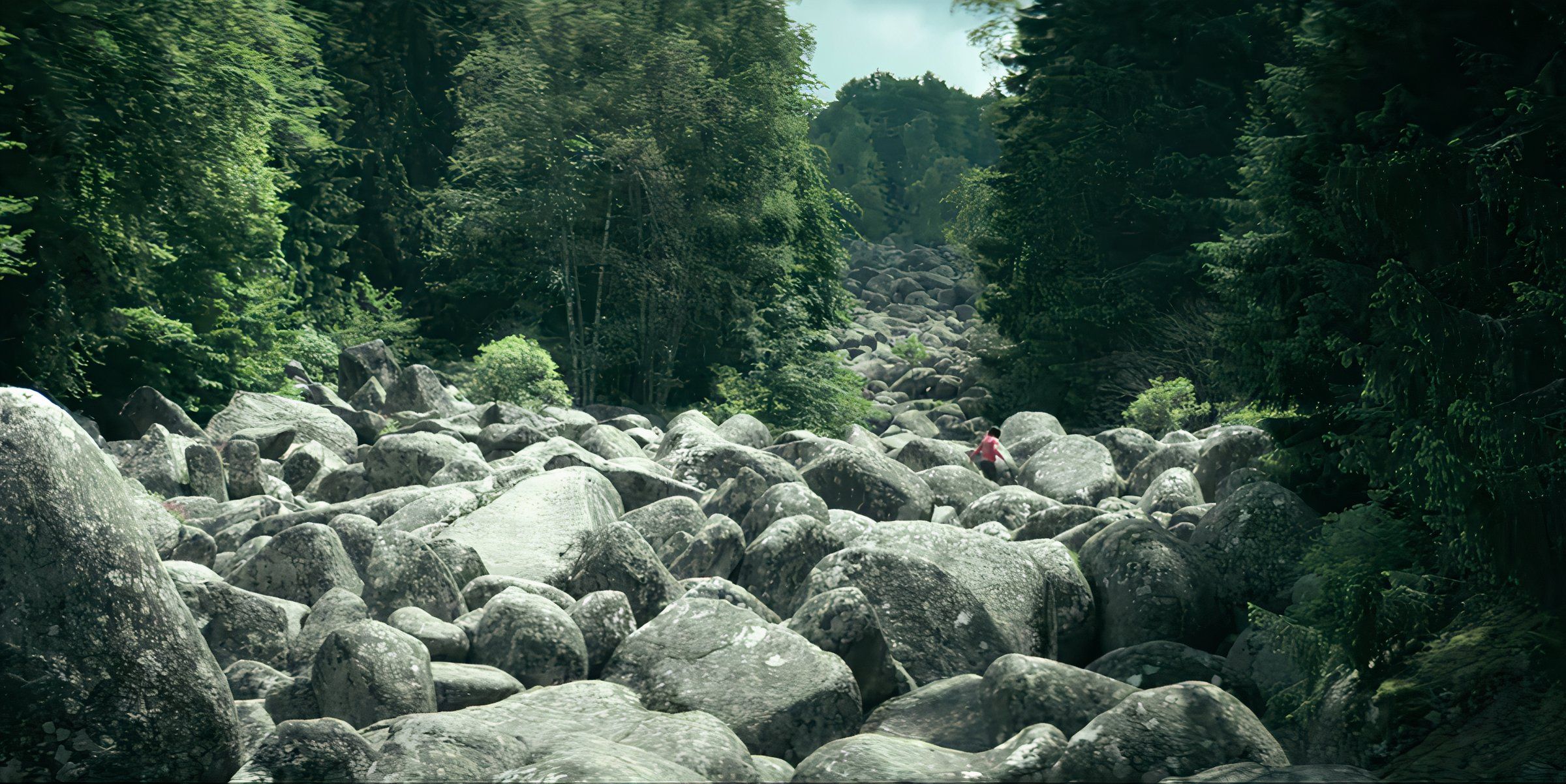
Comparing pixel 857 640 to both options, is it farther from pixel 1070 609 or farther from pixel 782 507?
pixel 782 507

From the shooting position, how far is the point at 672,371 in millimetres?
26156

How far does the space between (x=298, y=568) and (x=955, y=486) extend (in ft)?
22.8

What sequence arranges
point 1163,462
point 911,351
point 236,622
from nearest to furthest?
point 236,622 → point 1163,462 → point 911,351

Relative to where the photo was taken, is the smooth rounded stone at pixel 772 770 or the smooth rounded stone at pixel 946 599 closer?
the smooth rounded stone at pixel 772 770

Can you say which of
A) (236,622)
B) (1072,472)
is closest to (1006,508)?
(1072,472)

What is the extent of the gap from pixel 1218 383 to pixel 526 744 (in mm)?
6564

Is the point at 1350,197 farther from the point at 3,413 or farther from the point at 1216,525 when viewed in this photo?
the point at 3,413

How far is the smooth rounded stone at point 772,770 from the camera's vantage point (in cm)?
529

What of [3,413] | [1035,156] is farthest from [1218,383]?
[1035,156]

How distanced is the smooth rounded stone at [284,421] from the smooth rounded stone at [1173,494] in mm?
10459

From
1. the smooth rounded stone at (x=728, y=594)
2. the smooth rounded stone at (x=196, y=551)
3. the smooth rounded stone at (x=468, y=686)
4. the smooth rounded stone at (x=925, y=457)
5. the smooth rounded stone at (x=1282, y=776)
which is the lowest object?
the smooth rounded stone at (x=196, y=551)

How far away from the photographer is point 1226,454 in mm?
12117

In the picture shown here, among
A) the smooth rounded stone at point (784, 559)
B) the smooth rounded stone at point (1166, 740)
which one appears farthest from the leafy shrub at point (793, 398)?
the smooth rounded stone at point (1166, 740)

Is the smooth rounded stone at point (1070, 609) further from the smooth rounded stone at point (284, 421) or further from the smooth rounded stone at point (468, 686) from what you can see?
the smooth rounded stone at point (284, 421)
